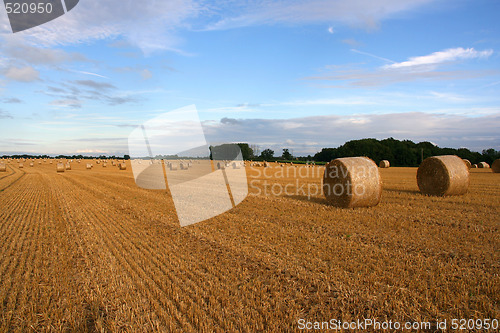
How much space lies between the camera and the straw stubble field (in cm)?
441

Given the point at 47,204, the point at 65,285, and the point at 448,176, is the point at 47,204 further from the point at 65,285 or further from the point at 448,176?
the point at 448,176

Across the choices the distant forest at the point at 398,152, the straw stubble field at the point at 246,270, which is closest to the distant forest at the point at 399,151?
the distant forest at the point at 398,152

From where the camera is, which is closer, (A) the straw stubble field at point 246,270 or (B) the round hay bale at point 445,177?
(A) the straw stubble field at point 246,270

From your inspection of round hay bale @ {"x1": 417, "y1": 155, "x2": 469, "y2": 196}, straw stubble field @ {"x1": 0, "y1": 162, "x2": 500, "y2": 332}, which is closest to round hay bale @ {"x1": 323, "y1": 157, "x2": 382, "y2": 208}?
straw stubble field @ {"x1": 0, "y1": 162, "x2": 500, "y2": 332}

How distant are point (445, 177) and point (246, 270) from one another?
12829mm

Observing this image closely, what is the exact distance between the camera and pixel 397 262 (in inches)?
240

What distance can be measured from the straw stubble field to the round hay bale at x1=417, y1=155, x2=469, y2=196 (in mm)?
3765

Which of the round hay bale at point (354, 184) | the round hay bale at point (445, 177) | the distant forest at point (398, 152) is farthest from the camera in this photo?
the distant forest at point (398, 152)

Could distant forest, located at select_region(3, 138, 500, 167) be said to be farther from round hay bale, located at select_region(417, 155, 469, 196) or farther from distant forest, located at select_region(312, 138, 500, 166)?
round hay bale, located at select_region(417, 155, 469, 196)

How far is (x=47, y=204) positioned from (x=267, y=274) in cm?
1262

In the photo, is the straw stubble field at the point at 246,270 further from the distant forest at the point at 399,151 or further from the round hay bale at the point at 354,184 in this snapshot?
the distant forest at the point at 399,151

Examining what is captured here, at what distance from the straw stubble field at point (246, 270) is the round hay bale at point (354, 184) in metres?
1.21

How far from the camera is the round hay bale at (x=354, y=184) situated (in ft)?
39.8

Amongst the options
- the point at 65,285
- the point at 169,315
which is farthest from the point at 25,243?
the point at 169,315
